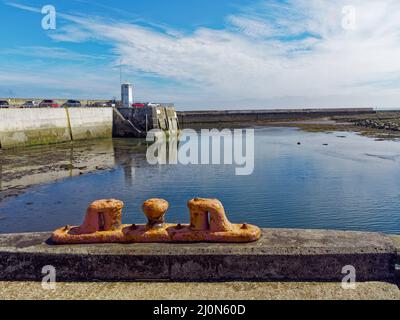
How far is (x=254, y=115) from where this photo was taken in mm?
78812

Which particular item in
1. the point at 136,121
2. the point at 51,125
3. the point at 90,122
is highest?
the point at 136,121

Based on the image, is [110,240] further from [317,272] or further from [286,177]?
[286,177]

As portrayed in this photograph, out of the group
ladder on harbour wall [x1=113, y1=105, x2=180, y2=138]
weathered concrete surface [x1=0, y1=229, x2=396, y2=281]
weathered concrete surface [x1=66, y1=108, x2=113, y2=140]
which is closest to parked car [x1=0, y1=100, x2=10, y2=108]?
weathered concrete surface [x1=66, y1=108, x2=113, y2=140]

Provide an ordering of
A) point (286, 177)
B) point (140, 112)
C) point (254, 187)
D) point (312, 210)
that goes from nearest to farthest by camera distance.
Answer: point (312, 210) < point (254, 187) < point (286, 177) < point (140, 112)

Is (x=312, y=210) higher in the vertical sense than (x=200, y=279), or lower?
lower

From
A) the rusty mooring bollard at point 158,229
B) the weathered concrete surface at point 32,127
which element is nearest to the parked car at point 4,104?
the weathered concrete surface at point 32,127

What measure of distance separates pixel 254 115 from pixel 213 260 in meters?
75.8

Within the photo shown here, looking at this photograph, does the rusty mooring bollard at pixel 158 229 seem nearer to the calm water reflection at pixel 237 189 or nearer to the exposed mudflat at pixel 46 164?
the calm water reflection at pixel 237 189

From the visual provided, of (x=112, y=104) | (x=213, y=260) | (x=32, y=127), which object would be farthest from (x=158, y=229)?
(x=112, y=104)

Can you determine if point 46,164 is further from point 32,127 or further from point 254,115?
point 254,115

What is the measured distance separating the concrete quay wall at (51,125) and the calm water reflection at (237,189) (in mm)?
3991
